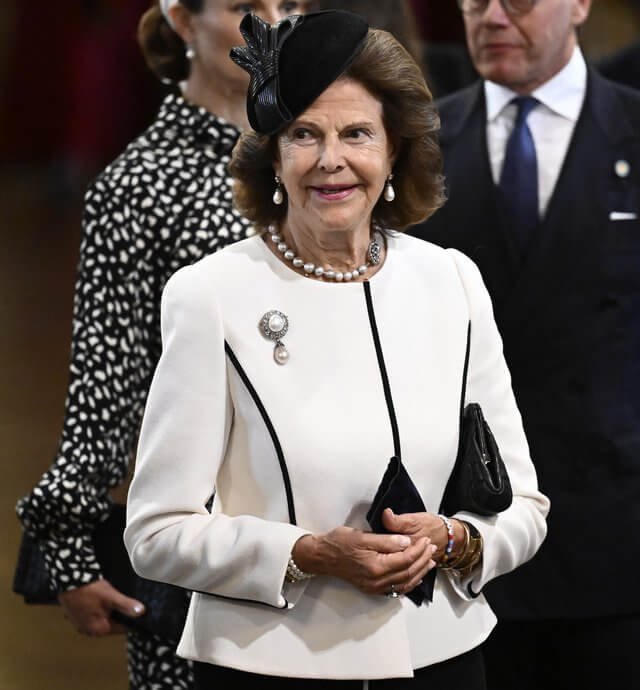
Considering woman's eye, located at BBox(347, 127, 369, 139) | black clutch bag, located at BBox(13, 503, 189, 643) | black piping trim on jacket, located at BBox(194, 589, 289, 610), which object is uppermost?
woman's eye, located at BBox(347, 127, 369, 139)

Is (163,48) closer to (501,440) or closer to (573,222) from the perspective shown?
(573,222)

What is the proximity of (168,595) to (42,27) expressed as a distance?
11946 millimetres

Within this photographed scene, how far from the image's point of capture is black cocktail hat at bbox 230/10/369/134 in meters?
2.36

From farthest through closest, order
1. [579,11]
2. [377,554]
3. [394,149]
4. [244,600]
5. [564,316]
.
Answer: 1. [579,11]
2. [564,316]
3. [394,149]
4. [244,600]
5. [377,554]

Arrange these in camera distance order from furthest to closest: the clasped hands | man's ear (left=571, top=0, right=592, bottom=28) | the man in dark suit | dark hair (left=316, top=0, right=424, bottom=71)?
dark hair (left=316, top=0, right=424, bottom=71) → man's ear (left=571, top=0, right=592, bottom=28) → the man in dark suit → the clasped hands

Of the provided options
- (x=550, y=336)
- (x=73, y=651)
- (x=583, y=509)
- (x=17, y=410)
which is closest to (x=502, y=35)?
(x=550, y=336)

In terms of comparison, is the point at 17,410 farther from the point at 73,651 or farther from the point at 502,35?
the point at 502,35

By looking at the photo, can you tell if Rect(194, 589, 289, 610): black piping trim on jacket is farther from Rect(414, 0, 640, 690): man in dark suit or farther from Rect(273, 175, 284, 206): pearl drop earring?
Rect(414, 0, 640, 690): man in dark suit

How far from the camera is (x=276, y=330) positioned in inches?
94.6

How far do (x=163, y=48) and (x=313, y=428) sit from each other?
132 centimetres

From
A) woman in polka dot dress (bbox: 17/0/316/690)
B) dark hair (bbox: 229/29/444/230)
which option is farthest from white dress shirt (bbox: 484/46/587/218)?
dark hair (bbox: 229/29/444/230)

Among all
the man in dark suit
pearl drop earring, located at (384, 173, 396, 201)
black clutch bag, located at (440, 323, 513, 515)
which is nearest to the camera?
black clutch bag, located at (440, 323, 513, 515)

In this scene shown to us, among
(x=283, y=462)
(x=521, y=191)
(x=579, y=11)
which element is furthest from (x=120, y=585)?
(x=579, y=11)

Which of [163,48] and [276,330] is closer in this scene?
[276,330]
